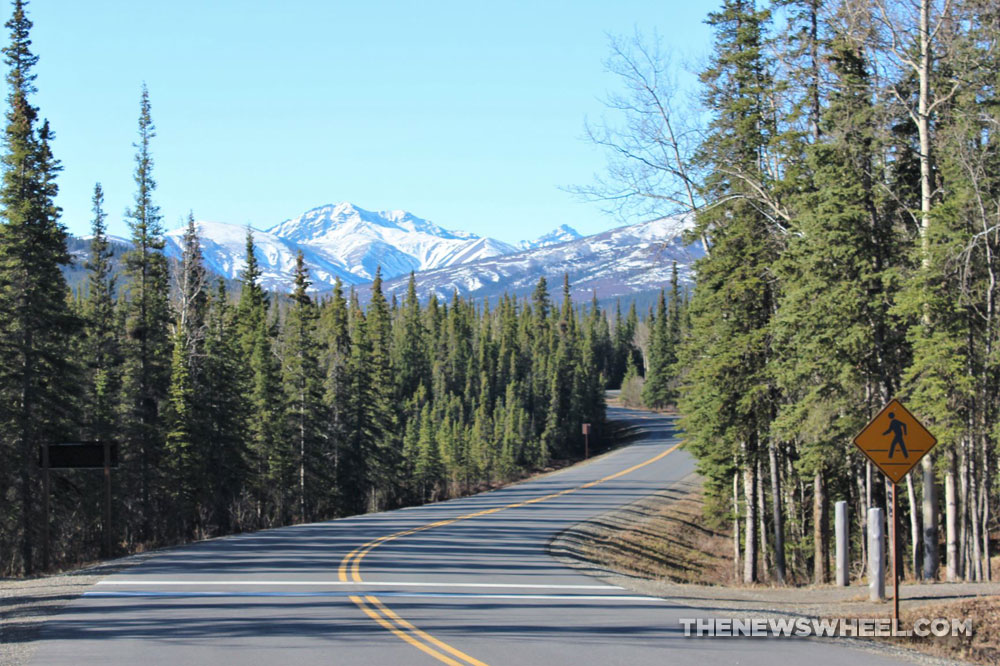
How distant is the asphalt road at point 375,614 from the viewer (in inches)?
389

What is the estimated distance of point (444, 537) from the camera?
26.1 m

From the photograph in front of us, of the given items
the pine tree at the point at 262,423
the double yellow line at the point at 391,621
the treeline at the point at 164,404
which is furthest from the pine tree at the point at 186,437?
the double yellow line at the point at 391,621

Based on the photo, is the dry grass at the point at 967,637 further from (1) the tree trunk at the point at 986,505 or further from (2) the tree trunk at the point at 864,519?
(2) the tree trunk at the point at 864,519

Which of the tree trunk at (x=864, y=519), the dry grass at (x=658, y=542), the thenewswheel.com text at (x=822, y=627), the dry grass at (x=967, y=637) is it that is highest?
the thenewswheel.com text at (x=822, y=627)

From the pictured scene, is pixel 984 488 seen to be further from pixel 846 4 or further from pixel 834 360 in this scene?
pixel 846 4

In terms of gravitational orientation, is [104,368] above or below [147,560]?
above

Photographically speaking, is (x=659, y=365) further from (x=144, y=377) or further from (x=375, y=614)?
(x=375, y=614)

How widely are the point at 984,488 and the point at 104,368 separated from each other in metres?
39.4

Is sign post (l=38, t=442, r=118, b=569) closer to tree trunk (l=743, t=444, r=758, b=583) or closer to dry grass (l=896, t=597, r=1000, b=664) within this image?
tree trunk (l=743, t=444, r=758, b=583)

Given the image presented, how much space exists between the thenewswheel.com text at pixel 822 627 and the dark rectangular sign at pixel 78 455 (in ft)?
59.4

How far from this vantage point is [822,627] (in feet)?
39.7

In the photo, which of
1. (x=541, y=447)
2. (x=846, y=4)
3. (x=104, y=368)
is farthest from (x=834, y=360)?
(x=541, y=447)

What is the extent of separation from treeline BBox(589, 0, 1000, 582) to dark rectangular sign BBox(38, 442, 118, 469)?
53.7ft

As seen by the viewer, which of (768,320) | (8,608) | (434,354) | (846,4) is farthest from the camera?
(434,354)
